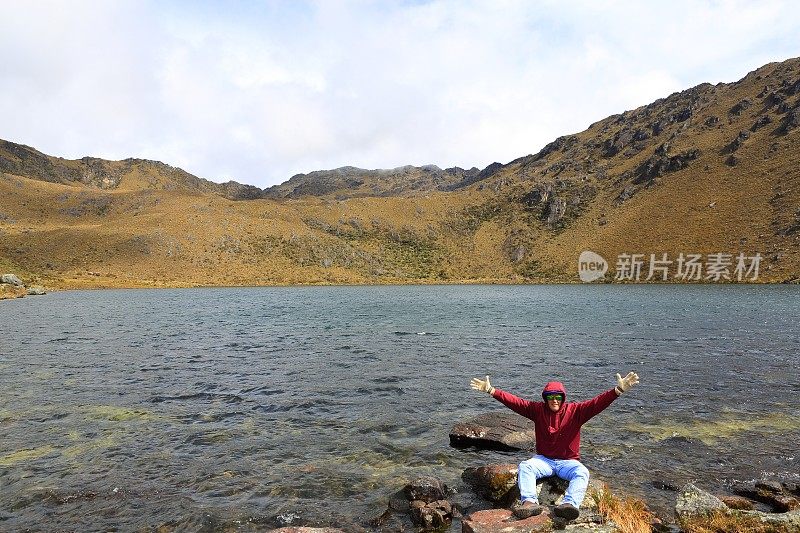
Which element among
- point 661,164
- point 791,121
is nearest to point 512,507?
point 791,121

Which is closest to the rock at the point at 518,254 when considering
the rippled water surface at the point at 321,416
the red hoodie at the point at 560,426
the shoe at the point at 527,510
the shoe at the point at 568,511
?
the rippled water surface at the point at 321,416

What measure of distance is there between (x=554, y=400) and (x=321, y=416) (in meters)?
11.1

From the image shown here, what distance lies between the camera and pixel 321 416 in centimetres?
1869

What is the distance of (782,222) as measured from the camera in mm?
122750

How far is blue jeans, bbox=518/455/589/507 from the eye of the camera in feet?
30.5

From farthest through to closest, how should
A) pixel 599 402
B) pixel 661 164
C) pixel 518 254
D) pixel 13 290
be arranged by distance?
pixel 518 254, pixel 661 164, pixel 13 290, pixel 599 402

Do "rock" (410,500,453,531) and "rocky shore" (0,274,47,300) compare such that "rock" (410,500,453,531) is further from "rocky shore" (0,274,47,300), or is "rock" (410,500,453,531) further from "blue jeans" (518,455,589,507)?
"rocky shore" (0,274,47,300)

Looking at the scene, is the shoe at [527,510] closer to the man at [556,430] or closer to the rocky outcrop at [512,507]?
the rocky outcrop at [512,507]

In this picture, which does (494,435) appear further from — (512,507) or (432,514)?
(512,507)

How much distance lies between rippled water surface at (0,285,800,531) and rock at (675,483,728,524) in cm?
197

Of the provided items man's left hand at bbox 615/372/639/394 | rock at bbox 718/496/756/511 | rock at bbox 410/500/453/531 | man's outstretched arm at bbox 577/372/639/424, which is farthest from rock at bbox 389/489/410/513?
rock at bbox 718/496/756/511

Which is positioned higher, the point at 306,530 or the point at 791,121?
the point at 791,121

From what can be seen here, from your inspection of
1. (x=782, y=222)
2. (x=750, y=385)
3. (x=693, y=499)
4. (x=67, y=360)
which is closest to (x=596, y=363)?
(x=750, y=385)

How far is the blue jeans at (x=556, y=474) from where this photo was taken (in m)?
9.30
